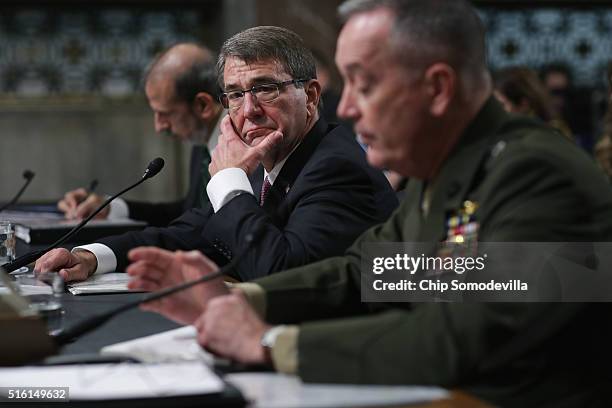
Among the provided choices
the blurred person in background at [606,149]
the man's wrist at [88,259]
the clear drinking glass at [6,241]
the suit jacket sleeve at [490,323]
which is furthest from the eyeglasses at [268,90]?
the blurred person in background at [606,149]

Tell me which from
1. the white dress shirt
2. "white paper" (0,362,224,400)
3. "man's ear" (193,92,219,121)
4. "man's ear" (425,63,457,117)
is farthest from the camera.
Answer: "man's ear" (193,92,219,121)

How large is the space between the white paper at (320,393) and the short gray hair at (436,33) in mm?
598

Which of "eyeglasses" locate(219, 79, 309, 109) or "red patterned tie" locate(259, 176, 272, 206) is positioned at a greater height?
"eyeglasses" locate(219, 79, 309, 109)

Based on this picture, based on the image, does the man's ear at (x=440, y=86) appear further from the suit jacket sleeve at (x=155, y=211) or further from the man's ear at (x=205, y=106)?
the suit jacket sleeve at (x=155, y=211)

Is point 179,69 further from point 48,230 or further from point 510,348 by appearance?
point 510,348

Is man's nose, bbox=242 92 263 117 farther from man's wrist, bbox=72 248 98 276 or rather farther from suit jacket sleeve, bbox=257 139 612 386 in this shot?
suit jacket sleeve, bbox=257 139 612 386

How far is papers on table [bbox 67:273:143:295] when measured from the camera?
270 cm

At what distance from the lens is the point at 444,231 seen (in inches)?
73.7

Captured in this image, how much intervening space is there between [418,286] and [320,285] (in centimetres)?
24

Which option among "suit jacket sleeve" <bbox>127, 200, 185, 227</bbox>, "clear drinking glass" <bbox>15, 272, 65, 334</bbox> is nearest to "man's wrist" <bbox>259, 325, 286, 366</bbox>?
"clear drinking glass" <bbox>15, 272, 65, 334</bbox>

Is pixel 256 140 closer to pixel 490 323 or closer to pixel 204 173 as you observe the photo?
pixel 204 173

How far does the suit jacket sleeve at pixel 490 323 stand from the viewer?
1.60 metres

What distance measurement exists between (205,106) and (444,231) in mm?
2999

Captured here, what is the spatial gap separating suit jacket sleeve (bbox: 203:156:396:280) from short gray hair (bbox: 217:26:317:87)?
1.27ft
